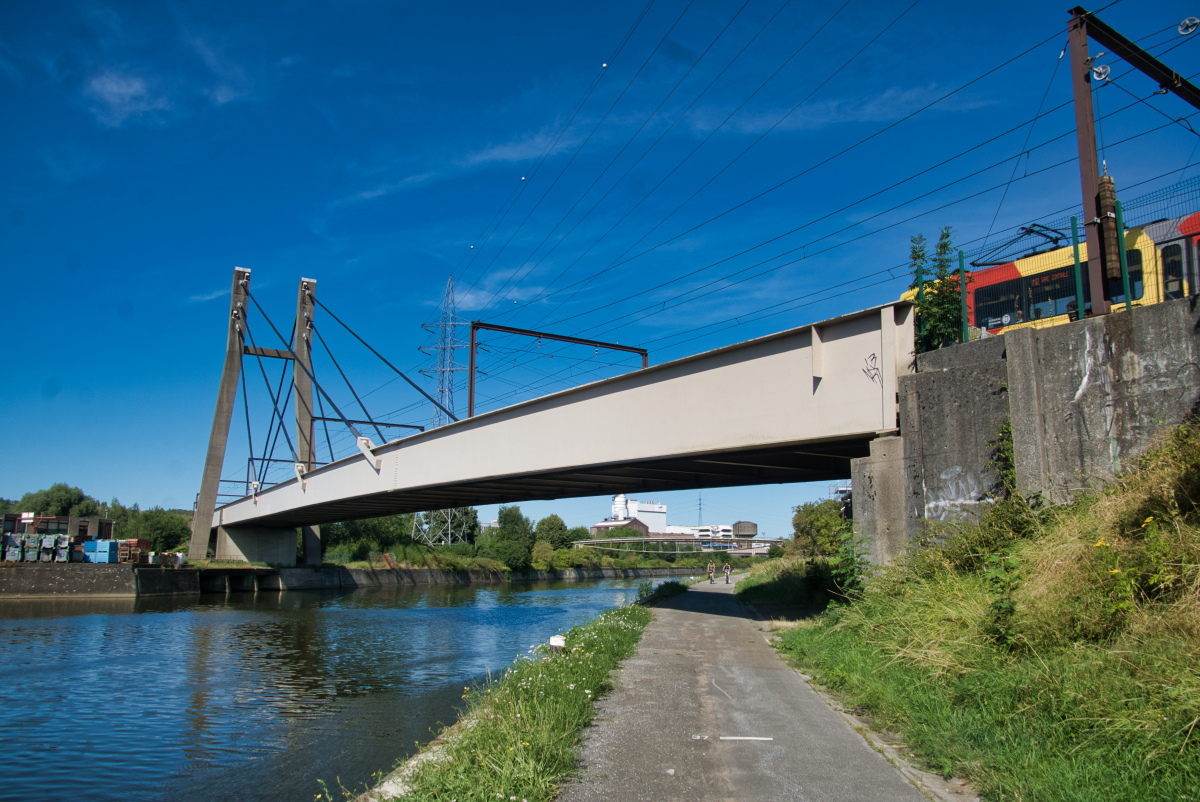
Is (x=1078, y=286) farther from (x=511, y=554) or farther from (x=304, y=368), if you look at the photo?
(x=511, y=554)

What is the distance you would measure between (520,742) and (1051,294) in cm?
1104

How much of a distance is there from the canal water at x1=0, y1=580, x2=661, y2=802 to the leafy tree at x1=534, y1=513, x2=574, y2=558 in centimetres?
6424

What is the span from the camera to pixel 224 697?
14664 millimetres

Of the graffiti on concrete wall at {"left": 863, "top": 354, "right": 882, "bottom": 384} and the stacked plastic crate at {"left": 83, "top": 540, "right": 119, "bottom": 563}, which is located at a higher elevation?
the graffiti on concrete wall at {"left": 863, "top": 354, "right": 882, "bottom": 384}

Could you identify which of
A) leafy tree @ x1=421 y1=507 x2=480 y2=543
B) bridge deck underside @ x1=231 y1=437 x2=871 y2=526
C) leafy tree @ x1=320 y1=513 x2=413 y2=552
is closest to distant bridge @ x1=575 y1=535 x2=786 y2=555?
leafy tree @ x1=421 y1=507 x2=480 y2=543

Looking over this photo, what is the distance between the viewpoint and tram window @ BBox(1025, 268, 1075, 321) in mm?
11711

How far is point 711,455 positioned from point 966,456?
21.1 ft

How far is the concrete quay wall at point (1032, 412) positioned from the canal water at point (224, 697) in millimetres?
8705

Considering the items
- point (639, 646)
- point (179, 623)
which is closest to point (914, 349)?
point (639, 646)

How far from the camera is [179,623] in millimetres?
28953

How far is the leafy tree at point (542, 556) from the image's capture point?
3085 inches

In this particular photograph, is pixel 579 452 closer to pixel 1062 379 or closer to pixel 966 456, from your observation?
pixel 966 456

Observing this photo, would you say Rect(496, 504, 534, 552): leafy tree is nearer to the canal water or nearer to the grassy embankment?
the canal water

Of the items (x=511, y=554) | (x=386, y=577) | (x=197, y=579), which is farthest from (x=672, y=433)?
(x=511, y=554)
